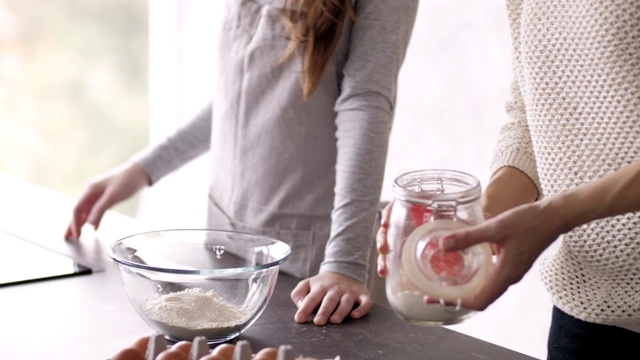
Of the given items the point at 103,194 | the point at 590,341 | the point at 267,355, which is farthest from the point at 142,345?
the point at 103,194

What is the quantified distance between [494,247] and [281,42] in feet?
2.56

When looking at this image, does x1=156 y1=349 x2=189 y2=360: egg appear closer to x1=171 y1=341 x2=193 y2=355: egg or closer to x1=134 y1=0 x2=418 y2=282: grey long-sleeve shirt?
x1=171 y1=341 x2=193 y2=355: egg

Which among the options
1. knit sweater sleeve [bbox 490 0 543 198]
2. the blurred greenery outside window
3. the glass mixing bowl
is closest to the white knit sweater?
knit sweater sleeve [bbox 490 0 543 198]

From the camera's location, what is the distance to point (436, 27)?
2.64 metres

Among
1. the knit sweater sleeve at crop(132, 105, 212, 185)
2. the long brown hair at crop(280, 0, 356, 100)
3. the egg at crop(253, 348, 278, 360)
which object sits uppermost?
the long brown hair at crop(280, 0, 356, 100)

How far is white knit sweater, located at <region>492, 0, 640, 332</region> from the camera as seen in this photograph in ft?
3.39

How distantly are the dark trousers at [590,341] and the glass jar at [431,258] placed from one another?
377 mm

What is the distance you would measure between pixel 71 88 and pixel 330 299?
4204 mm

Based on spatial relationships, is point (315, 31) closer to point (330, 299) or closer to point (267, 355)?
point (330, 299)

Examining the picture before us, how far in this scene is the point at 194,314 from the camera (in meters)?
1.07

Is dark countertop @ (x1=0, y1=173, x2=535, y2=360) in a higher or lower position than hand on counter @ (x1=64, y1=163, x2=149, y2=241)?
lower

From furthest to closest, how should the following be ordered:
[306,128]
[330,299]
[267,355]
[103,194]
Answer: [103,194] < [306,128] < [330,299] < [267,355]

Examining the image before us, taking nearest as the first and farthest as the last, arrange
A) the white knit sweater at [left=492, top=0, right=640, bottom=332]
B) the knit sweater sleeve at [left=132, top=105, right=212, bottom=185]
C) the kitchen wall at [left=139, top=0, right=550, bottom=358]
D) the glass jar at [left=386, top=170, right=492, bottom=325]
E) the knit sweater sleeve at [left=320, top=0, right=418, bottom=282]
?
1. the glass jar at [left=386, top=170, right=492, bottom=325]
2. the white knit sweater at [left=492, top=0, right=640, bottom=332]
3. the knit sweater sleeve at [left=320, top=0, right=418, bottom=282]
4. the knit sweater sleeve at [left=132, top=105, right=212, bottom=185]
5. the kitchen wall at [left=139, top=0, right=550, bottom=358]

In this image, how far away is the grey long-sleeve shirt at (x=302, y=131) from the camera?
1.40 metres
